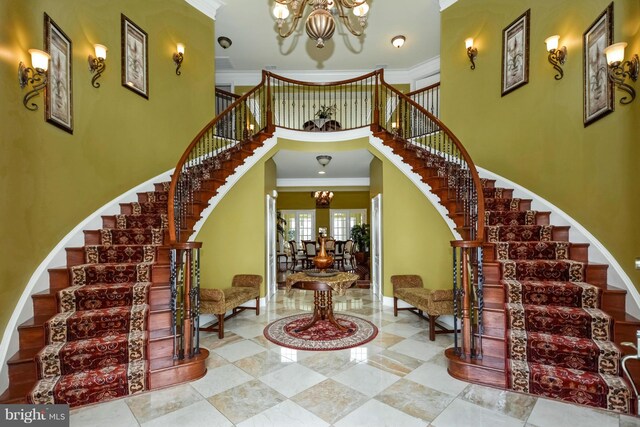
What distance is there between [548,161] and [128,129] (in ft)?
18.2

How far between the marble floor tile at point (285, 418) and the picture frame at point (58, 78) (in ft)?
10.8

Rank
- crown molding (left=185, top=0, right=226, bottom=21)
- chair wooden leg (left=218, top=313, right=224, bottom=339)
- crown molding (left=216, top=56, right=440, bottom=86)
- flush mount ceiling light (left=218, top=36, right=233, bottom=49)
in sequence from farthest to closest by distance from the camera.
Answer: crown molding (left=216, top=56, right=440, bottom=86)
flush mount ceiling light (left=218, top=36, right=233, bottom=49)
crown molding (left=185, top=0, right=226, bottom=21)
chair wooden leg (left=218, top=313, right=224, bottom=339)

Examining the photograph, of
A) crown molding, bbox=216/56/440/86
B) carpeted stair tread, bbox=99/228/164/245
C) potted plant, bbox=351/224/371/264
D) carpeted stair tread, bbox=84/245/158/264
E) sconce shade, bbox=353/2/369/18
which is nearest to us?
sconce shade, bbox=353/2/369/18

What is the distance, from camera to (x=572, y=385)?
2307mm

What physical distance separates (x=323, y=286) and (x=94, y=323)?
225 cm

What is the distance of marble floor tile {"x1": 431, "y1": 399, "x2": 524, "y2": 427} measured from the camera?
210 cm

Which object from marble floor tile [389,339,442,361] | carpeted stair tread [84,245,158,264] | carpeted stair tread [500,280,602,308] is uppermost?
carpeted stair tread [84,245,158,264]

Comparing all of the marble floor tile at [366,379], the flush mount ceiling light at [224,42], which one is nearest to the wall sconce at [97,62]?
the flush mount ceiling light at [224,42]

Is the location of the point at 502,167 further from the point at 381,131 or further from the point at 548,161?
the point at 381,131

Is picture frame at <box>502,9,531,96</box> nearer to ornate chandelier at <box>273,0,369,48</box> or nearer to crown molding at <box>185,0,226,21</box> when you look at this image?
ornate chandelier at <box>273,0,369,48</box>

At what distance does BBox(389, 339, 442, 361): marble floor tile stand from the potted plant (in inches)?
229

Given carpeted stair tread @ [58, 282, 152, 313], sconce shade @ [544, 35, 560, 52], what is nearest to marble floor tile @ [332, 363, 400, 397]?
carpeted stair tread @ [58, 282, 152, 313]

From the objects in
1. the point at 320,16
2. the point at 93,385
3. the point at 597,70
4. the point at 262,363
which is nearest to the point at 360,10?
the point at 320,16

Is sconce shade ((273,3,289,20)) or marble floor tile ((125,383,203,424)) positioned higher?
sconce shade ((273,3,289,20))
